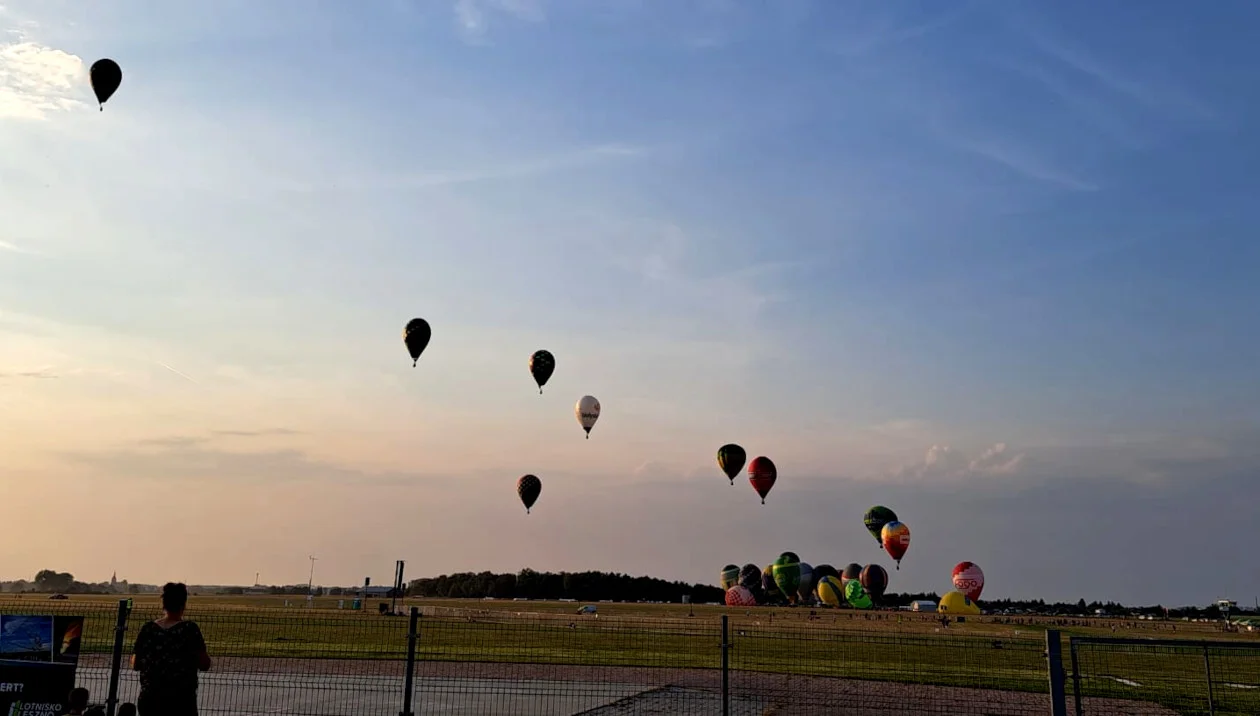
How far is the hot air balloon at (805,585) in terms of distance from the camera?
128 metres

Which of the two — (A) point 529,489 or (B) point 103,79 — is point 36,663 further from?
(A) point 529,489

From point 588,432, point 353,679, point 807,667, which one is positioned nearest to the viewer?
point 353,679

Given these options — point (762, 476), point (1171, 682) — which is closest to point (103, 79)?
point (1171, 682)

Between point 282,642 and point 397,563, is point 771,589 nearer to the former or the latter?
point 397,563

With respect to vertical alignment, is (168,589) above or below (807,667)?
above

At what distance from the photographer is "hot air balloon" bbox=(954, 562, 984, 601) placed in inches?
4139

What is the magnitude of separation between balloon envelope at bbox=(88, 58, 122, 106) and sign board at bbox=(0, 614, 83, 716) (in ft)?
97.2

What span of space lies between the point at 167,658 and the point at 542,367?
5000cm

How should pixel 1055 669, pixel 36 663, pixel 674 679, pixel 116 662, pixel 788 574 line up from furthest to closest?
pixel 788 574 → pixel 674 679 → pixel 116 662 → pixel 1055 669 → pixel 36 663

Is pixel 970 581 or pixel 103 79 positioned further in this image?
pixel 970 581

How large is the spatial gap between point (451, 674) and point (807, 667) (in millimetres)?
10783

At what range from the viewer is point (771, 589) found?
137 m

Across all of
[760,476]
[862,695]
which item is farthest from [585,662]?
[760,476]

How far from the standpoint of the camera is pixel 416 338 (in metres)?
50.4
